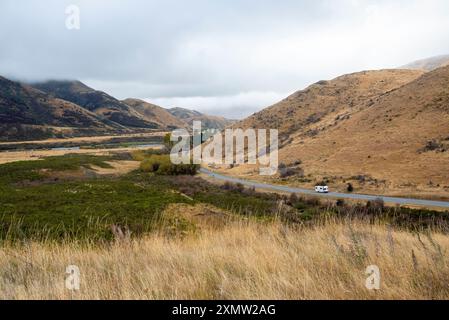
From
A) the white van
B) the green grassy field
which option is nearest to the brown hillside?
the white van

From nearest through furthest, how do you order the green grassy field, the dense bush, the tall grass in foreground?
1. the tall grass in foreground
2. the green grassy field
3. the dense bush

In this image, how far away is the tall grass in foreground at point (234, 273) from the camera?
334 cm

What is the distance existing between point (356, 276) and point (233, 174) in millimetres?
67782

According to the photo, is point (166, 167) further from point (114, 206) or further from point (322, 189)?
point (114, 206)

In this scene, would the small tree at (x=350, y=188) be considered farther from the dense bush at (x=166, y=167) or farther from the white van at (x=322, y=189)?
the dense bush at (x=166, y=167)

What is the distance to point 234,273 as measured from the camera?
3.97 metres

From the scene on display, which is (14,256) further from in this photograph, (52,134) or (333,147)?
(52,134)

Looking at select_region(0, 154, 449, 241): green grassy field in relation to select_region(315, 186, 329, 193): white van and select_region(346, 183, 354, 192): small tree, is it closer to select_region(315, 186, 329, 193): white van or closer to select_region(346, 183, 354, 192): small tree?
select_region(315, 186, 329, 193): white van

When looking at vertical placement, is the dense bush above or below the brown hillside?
below

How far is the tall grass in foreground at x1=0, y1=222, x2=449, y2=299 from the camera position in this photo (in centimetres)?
334

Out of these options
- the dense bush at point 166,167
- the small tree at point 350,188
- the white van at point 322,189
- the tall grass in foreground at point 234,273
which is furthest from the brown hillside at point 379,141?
the tall grass in foreground at point 234,273

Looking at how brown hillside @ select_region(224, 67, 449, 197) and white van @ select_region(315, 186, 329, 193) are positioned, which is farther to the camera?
brown hillside @ select_region(224, 67, 449, 197)

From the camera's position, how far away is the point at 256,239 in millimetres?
5828

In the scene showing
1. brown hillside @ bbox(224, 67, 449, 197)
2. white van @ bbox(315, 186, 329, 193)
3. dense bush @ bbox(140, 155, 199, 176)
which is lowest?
white van @ bbox(315, 186, 329, 193)
